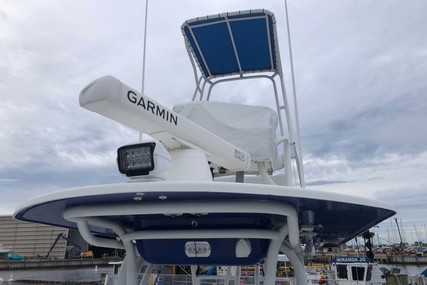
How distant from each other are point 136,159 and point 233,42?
16.0 ft

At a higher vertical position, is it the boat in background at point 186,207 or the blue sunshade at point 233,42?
the blue sunshade at point 233,42

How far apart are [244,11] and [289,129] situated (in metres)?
2.36

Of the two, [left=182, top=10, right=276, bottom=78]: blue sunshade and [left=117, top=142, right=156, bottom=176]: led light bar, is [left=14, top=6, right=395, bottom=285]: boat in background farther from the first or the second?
[left=182, top=10, right=276, bottom=78]: blue sunshade

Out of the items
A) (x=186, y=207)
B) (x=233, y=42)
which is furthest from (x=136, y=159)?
(x=233, y=42)

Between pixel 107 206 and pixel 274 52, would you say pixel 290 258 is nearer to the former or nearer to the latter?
pixel 107 206

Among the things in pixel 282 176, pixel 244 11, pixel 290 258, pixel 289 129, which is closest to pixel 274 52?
pixel 244 11

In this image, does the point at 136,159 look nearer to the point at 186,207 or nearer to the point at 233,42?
the point at 186,207

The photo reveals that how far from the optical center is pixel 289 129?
6.73 m

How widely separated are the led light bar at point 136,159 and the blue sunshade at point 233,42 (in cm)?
453

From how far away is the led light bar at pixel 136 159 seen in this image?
3273 millimetres

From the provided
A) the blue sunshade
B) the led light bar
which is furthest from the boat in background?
the blue sunshade

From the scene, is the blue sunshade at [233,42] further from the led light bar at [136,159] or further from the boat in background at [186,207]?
the led light bar at [136,159]

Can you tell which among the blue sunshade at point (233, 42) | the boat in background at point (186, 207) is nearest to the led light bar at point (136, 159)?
the boat in background at point (186, 207)

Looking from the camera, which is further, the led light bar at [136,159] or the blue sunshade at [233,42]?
the blue sunshade at [233,42]
